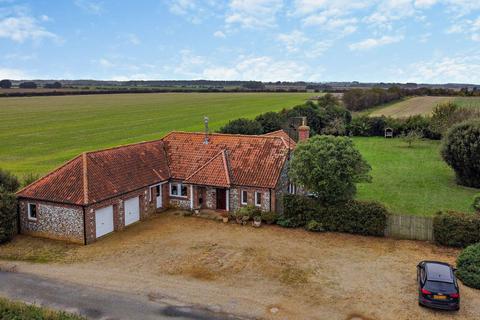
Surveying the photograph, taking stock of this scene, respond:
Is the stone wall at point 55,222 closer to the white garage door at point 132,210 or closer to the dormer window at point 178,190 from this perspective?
the white garage door at point 132,210

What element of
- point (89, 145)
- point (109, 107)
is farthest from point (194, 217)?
point (109, 107)

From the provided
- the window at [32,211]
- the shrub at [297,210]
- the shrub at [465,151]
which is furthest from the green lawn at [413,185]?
the window at [32,211]

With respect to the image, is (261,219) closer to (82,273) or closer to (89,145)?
(82,273)

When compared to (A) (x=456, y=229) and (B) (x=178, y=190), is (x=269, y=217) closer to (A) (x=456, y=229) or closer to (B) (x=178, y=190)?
(B) (x=178, y=190)

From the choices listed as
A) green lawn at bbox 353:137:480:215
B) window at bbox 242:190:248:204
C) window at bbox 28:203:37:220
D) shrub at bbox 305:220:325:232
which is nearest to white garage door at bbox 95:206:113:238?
window at bbox 28:203:37:220

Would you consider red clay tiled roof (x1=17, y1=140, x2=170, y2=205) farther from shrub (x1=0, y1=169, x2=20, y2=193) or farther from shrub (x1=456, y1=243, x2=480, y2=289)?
shrub (x1=456, y1=243, x2=480, y2=289)

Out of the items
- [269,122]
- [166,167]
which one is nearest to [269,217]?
[166,167]
